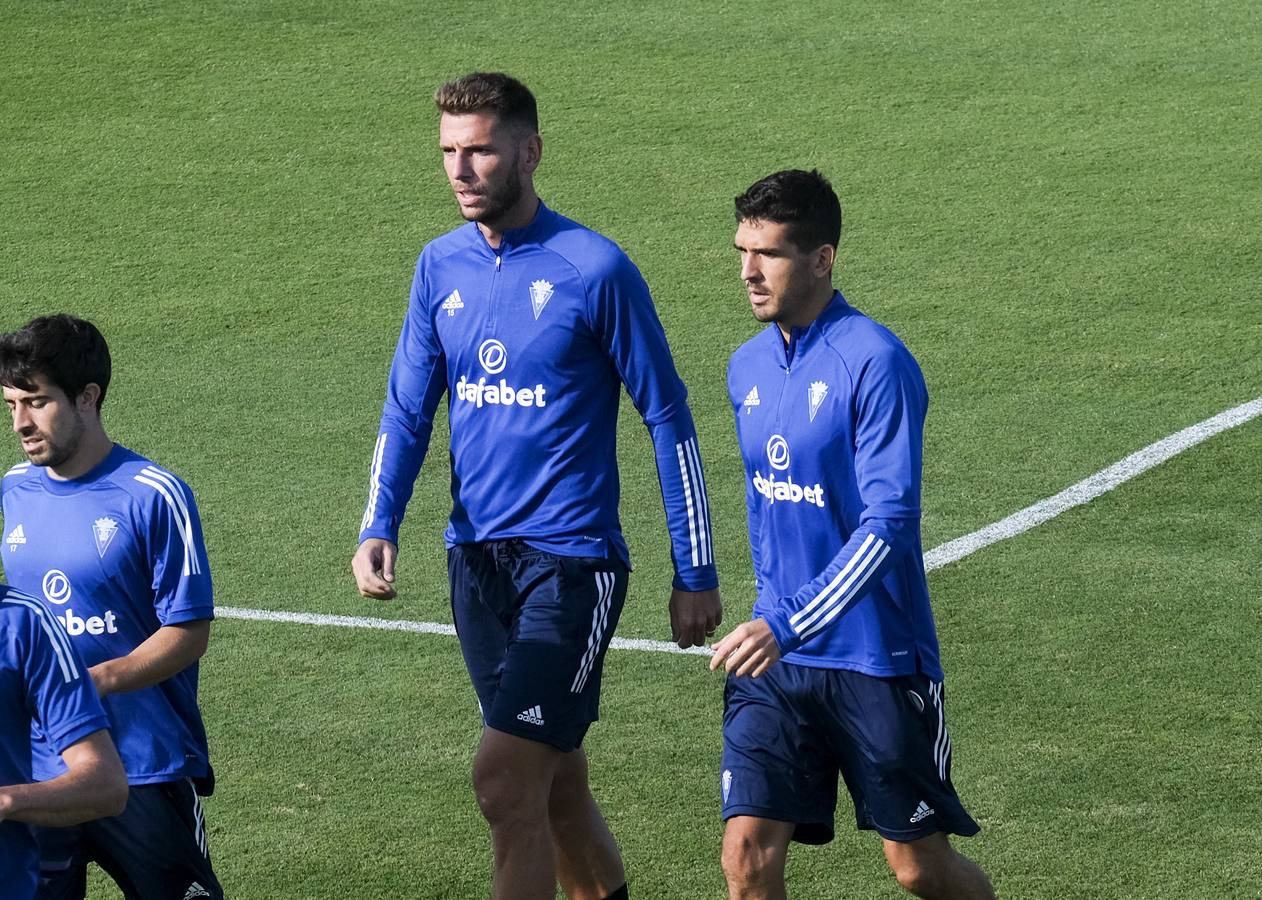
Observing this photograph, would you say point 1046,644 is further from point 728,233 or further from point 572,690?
point 728,233

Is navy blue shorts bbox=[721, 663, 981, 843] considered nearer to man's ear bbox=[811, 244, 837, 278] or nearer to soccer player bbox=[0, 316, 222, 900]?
man's ear bbox=[811, 244, 837, 278]

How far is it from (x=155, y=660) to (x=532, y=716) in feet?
3.51

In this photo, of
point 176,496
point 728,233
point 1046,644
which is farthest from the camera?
point 728,233

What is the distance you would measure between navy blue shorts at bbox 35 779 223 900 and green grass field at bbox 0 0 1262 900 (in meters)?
1.23

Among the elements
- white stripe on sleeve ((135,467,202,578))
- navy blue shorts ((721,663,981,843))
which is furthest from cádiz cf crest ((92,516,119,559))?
navy blue shorts ((721,663,981,843))

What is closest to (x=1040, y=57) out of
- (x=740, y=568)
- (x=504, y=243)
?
(x=740, y=568)

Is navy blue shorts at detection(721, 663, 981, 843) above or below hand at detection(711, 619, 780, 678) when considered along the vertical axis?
below

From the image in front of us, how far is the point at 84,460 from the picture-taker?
4.87m

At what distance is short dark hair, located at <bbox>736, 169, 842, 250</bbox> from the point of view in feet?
16.6

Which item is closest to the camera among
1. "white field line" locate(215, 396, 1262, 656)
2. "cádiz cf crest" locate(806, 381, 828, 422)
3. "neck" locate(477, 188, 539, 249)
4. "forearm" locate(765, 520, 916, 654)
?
"forearm" locate(765, 520, 916, 654)

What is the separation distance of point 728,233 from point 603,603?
9.23 m

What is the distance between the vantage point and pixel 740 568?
902 centimetres

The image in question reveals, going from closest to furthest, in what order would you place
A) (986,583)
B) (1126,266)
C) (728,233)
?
1. (986,583)
2. (1126,266)
3. (728,233)

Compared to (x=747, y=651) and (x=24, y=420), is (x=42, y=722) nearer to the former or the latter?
(x=24, y=420)
